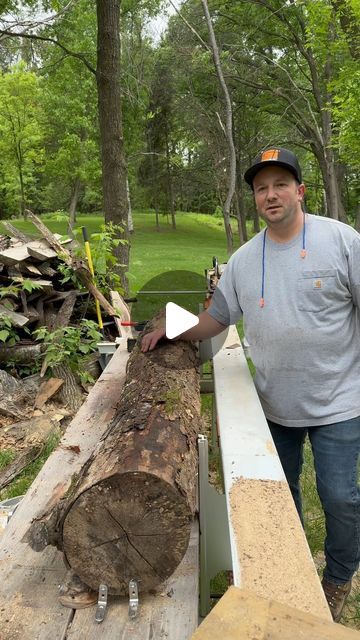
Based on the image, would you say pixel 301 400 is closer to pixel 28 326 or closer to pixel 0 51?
pixel 28 326

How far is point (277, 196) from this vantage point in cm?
247

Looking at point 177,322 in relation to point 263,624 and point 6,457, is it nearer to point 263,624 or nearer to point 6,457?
point 263,624

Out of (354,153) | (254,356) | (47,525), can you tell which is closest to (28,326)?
(254,356)

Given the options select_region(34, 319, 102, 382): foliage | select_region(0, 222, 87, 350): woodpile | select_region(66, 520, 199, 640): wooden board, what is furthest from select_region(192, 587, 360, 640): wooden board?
select_region(0, 222, 87, 350): woodpile

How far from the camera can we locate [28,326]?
6082mm

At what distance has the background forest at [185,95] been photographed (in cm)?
1151

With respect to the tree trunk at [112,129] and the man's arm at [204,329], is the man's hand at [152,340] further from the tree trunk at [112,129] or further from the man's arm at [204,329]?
the tree trunk at [112,129]

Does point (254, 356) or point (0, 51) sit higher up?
point (0, 51)

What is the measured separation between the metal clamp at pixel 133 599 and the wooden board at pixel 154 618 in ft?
0.06

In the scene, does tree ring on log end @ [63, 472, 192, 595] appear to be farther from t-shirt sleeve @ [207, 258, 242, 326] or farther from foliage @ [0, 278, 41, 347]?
foliage @ [0, 278, 41, 347]

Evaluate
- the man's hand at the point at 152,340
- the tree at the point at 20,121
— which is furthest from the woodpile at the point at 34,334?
the tree at the point at 20,121

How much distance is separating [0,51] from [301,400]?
1354 inches

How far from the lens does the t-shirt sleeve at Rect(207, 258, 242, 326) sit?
2799 millimetres

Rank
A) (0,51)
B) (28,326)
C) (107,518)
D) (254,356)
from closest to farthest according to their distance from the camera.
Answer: (107,518)
(254,356)
(28,326)
(0,51)
